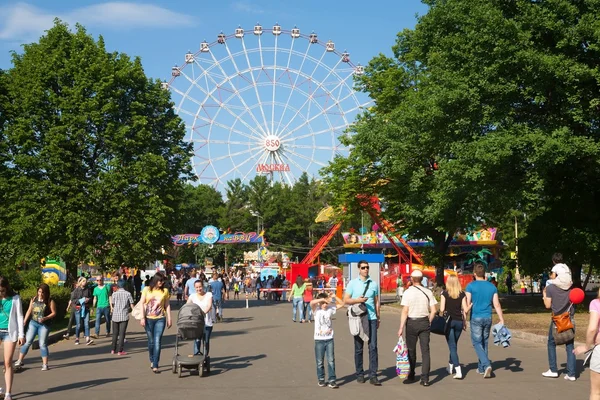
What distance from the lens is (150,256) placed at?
39781 mm

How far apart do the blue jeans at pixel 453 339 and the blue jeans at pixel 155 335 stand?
5028mm

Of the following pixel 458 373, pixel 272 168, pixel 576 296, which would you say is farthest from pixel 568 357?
pixel 272 168

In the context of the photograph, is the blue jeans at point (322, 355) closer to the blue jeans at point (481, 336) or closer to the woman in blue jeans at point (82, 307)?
the blue jeans at point (481, 336)

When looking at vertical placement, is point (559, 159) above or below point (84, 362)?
above

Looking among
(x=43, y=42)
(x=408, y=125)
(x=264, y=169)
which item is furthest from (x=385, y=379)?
(x=264, y=169)

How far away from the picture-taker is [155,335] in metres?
14.1

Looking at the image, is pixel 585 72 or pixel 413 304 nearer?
pixel 413 304

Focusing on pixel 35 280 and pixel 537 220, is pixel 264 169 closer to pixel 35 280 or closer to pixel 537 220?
pixel 35 280

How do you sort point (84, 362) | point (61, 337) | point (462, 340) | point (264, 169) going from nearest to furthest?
point (84, 362) < point (462, 340) < point (61, 337) < point (264, 169)

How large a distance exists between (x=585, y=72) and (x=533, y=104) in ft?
9.16

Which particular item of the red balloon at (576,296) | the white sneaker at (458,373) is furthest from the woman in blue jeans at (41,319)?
the red balloon at (576,296)

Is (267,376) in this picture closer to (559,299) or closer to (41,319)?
(41,319)

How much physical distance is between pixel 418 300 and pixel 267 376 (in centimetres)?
288

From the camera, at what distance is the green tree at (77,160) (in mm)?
36312
